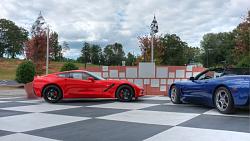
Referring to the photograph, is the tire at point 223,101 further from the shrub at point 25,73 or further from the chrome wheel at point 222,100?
the shrub at point 25,73

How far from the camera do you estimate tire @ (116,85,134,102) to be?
41.0 feet

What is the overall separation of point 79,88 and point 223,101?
18.7 ft

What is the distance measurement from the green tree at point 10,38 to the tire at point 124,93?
104 metres

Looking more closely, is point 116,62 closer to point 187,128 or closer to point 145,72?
point 145,72

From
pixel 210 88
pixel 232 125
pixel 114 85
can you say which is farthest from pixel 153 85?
pixel 232 125

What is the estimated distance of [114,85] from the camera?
41.1 ft

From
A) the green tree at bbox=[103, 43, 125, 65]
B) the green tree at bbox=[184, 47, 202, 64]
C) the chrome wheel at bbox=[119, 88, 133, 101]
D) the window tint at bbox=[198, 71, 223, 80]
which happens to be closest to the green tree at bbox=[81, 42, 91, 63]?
the green tree at bbox=[103, 43, 125, 65]

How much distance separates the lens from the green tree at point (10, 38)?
374 ft

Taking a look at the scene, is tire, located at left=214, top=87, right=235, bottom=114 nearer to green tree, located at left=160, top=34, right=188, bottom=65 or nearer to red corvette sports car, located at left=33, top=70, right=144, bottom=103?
red corvette sports car, located at left=33, top=70, right=144, bottom=103

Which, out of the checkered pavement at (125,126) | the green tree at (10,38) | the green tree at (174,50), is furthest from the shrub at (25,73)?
the green tree at (10,38)

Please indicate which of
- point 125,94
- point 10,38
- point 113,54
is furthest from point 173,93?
point 10,38

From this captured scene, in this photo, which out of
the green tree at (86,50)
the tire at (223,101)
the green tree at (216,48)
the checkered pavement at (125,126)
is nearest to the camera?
the checkered pavement at (125,126)

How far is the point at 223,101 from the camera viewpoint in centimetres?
849

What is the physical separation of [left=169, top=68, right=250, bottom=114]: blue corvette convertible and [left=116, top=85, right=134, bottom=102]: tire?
71.4 inches
